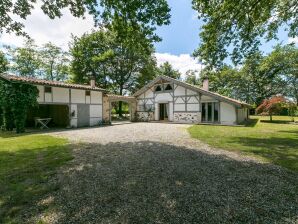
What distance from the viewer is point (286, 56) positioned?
32688mm

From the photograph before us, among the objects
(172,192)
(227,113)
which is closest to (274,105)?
(227,113)

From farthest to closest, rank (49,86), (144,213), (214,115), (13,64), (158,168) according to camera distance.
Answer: (13,64)
(214,115)
(49,86)
(158,168)
(144,213)

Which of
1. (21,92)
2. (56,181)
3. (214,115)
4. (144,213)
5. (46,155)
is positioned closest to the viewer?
(144,213)

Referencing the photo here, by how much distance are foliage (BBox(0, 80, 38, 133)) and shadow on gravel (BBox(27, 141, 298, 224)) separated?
9243 mm

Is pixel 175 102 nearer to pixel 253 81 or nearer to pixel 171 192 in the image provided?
pixel 171 192

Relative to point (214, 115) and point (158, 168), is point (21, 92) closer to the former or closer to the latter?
point (158, 168)

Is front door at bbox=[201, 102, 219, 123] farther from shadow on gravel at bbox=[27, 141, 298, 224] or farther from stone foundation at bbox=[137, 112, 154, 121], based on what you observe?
shadow on gravel at bbox=[27, 141, 298, 224]

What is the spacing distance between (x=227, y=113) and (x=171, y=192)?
1556 centimetres

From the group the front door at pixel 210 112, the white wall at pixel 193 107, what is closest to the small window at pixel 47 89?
the white wall at pixel 193 107

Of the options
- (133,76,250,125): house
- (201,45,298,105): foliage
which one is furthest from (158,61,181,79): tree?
(133,76,250,125): house

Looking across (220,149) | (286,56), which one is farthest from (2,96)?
(286,56)

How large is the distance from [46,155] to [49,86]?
31.2 feet

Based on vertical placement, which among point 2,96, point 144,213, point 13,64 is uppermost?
point 13,64

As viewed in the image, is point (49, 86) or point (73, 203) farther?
point (49, 86)
